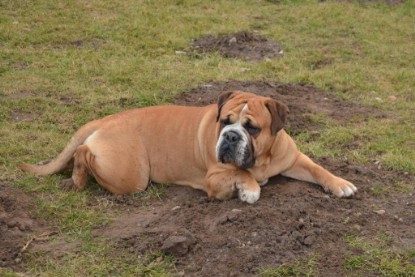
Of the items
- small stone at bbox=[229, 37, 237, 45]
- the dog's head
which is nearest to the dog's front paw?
the dog's head

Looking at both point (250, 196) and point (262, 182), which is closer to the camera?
point (250, 196)

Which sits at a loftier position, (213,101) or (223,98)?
(223,98)

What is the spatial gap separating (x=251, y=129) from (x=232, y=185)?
52cm

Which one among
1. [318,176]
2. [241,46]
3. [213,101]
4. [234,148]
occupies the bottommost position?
[241,46]

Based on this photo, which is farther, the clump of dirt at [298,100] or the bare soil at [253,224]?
the clump of dirt at [298,100]

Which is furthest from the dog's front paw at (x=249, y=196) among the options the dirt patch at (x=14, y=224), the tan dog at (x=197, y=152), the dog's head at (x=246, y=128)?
the dirt patch at (x=14, y=224)

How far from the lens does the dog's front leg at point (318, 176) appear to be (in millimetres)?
6008

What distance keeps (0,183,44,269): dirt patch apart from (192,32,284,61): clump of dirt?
5.68 metres

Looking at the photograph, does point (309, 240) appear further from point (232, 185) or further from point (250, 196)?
point (232, 185)

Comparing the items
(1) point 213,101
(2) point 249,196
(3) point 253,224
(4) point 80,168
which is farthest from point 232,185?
(1) point 213,101

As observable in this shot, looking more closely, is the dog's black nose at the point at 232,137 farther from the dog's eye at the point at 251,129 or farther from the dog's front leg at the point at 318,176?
the dog's front leg at the point at 318,176

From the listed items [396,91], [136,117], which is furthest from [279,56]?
[136,117]

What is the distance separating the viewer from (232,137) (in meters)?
5.63

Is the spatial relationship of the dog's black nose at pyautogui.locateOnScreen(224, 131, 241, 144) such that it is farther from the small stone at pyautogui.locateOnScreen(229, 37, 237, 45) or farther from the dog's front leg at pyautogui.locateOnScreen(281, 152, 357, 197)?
the small stone at pyautogui.locateOnScreen(229, 37, 237, 45)
